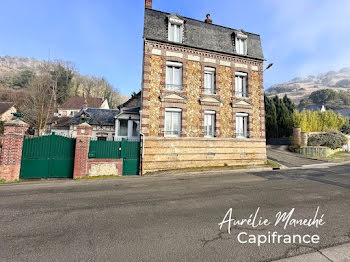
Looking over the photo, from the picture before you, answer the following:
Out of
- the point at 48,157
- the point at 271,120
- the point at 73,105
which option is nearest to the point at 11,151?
the point at 48,157

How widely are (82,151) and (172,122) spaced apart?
589cm

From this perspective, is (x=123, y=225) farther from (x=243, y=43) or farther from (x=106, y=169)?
(x=243, y=43)

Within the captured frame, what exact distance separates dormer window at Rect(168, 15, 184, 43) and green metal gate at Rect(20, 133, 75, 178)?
9.73 metres

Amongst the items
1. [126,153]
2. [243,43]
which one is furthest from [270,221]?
[243,43]

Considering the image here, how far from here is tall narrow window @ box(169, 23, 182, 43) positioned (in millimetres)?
12016

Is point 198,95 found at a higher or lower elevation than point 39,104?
lower

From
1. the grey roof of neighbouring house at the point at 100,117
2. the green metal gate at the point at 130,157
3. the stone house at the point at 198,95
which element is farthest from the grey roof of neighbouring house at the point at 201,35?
the grey roof of neighbouring house at the point at 100,117

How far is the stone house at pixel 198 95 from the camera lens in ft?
36.8

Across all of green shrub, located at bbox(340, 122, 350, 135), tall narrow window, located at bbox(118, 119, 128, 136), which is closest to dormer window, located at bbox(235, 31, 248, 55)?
tall narrow window, located at bbox(118, 119, 128, 136)

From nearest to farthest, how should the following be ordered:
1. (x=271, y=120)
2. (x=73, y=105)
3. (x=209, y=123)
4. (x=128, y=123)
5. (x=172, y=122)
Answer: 1. (x=172, y=122)
2. (x=209, y=123)
3. (x=128, y=123)
4. (x=271, y=120)
5. (x=73, y=105)

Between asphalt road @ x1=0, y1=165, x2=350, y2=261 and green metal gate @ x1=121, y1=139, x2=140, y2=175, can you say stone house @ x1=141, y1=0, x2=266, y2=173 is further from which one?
asphalt road @ x1=0, y1=165, x2=350, y2=261

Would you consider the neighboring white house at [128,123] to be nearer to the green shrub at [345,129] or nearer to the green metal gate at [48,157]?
the green metal gate at [48,157]

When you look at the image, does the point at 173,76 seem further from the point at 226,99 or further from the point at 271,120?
the point at 271,120

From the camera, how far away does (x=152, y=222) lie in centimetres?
393
